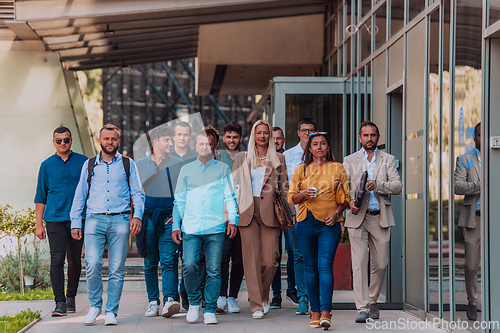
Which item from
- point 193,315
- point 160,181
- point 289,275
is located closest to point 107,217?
point 160,181

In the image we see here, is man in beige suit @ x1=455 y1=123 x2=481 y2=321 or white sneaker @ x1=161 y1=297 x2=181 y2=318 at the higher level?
man in beige suit @ x1=455 y1=123 x2=481 y2=321

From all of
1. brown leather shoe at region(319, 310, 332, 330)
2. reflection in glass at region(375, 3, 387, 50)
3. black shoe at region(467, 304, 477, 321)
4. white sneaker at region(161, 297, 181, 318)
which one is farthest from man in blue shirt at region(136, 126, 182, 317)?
reflection in glass at region(375, 3, 387, 50)

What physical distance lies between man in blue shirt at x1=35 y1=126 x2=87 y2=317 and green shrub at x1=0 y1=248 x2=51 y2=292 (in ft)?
6.59

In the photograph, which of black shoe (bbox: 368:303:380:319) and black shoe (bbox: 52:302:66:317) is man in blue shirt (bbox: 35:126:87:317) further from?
black shoe (bbox: 368:303:380:319)

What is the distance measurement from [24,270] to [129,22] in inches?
213

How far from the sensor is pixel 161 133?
5.91 meters

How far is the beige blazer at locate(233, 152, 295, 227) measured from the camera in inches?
215

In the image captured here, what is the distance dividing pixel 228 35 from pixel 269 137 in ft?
24.3

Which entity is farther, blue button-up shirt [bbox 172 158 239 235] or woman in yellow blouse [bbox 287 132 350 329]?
blue button-up shirt [bbox 172 158 239 235]

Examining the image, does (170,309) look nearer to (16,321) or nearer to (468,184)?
(16,321)

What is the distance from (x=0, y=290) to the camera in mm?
7551

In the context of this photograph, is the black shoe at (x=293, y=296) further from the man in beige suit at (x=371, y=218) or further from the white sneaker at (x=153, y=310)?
the white sneaker at (x=153, y=310)

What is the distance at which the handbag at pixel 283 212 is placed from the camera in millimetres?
5457

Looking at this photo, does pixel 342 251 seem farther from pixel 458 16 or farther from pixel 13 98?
pixel 13 98
